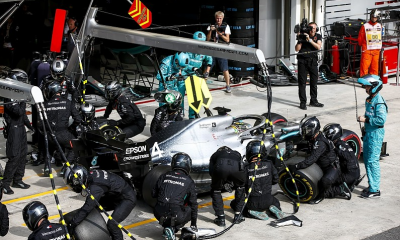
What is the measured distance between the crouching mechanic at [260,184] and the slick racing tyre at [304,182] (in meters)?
0.64

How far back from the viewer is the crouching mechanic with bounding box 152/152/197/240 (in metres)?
9.59

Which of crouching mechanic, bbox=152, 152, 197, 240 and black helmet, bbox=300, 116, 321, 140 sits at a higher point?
black helmet, bbox=300, 116, 321, 140

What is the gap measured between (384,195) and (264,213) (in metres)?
2.27

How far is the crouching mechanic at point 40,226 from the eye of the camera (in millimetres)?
8203

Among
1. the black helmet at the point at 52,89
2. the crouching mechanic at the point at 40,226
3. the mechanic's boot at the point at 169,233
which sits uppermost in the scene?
the black helmet at the point at 52,89

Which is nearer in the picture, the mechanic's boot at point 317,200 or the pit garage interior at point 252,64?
the mechanic's boot at point 317,200

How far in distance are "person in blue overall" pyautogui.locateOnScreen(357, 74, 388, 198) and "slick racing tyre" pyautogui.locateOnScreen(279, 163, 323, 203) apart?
88 cm

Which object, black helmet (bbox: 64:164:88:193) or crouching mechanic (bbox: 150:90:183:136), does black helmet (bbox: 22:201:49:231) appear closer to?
black helmet (bbox: 64:164:88:193)

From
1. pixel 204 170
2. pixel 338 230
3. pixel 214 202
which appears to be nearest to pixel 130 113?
pixel 204 170

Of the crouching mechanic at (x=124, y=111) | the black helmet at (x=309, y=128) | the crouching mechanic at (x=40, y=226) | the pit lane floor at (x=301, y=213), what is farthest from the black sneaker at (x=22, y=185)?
the black helmet at (x=309, y=128)

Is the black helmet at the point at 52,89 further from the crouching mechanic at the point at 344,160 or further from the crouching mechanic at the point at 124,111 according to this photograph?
the crouching mechanic at the point at 344,160

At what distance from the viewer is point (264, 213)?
10.6 m

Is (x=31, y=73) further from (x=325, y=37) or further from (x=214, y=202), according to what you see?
(x=325, y=37)

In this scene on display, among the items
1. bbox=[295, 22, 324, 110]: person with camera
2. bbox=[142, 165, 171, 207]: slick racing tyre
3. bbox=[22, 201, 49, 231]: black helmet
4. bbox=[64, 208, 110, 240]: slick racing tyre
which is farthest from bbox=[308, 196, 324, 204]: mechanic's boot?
bbox=[295, 22, 324, 110]: person with camera
